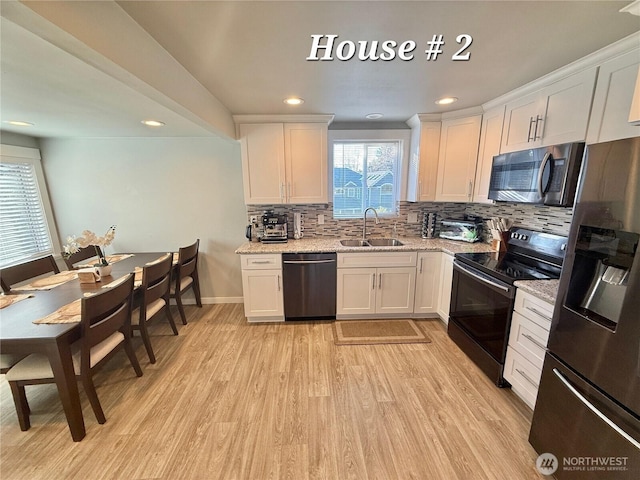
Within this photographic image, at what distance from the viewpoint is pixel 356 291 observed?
9.16ft

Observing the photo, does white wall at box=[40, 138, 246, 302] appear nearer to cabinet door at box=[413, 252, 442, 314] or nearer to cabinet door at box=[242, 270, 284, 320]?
cabinet door at box=[242, 270, 284, 320]

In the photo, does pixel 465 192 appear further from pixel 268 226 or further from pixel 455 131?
pixel 268 226

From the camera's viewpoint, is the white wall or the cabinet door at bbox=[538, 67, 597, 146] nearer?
the cabinet door at bbox=[538, 67, 597, 146]

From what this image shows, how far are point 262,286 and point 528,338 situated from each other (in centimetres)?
231

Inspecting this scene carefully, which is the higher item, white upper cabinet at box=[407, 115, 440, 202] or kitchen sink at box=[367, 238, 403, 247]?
white upper cabinet at box=[407, 115, 440, 202]

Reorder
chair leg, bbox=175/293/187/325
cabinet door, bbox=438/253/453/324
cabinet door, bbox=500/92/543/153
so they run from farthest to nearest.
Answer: chair leg, bbox=175/293/187/325 → cabinet door, bbox=438/253/453/324 → cabinet door, bbox=500/92/543/153

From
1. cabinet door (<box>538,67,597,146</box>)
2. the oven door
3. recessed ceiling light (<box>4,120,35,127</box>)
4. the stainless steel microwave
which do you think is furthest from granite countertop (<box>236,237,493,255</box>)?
recessed ceiling light (<box>4,120,35,127</box>)

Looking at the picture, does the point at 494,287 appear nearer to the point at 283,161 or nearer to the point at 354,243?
the point at 354,243

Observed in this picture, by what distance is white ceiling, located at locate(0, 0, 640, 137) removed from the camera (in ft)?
3.58

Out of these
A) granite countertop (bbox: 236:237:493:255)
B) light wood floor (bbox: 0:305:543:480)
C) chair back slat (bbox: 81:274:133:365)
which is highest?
granite countertop (bbox: 236:237:493:255)

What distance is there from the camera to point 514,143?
2133 millimetres

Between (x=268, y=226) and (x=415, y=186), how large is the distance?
5.98 feet

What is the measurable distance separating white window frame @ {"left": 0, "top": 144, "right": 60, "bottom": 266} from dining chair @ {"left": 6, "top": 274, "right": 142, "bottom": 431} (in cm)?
217

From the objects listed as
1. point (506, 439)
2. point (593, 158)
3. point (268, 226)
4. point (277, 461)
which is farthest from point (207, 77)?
point (506, 439)
